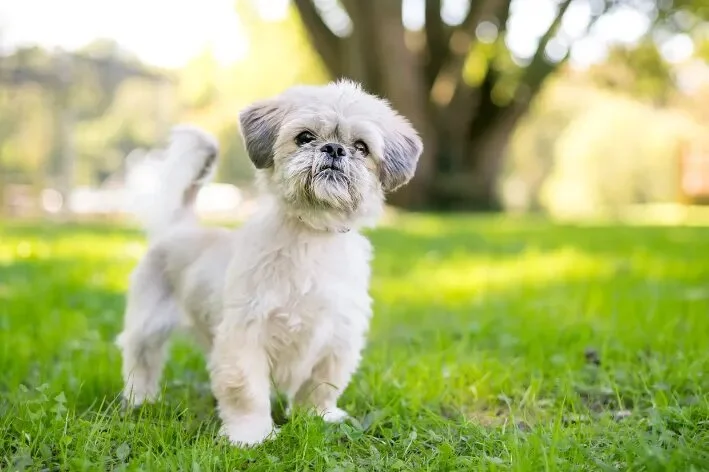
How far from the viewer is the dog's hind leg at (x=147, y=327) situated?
335 centimetres

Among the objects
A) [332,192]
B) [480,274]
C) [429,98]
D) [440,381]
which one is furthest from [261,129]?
[429,98]

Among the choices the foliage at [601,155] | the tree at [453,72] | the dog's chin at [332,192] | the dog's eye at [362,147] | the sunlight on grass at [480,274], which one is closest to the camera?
the dog's chin at [332,192]

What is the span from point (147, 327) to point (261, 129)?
1.14 metres

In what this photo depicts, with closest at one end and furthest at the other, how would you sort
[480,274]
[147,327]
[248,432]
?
[248,432] → [147,327] → [480,274]

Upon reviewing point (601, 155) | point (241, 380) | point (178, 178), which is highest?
point (178, 178)

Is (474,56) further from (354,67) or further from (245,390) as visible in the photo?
(245,390)

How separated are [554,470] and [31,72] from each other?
60.9ft

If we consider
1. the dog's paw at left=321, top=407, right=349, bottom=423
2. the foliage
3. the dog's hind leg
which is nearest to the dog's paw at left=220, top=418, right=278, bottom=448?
the dog's paw at left=321, top=407, right=349, bottom=423

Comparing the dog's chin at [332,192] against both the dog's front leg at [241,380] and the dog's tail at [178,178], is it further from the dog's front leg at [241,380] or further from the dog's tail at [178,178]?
the dog's tail at [178,178]

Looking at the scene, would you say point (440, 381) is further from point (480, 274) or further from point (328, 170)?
point (480, 274)

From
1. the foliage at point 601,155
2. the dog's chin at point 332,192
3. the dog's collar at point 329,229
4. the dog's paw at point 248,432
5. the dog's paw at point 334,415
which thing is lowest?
the foliage at point 601,155

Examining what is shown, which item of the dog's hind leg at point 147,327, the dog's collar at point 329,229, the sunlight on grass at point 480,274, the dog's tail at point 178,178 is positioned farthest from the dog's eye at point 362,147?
the sunlight on grass at point 480,274

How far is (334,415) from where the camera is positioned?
2.97 meters

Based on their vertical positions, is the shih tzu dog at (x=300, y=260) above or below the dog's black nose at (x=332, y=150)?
below
